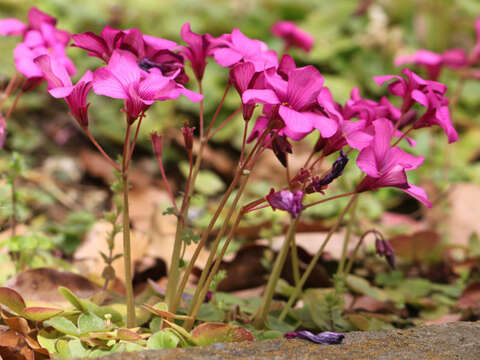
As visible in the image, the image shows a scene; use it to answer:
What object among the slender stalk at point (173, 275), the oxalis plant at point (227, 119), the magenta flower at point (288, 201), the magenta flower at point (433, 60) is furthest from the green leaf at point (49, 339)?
the magenta flower at point (433, 60)

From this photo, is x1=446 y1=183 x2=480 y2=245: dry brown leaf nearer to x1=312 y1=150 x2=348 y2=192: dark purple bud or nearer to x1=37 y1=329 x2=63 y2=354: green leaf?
x1=312 y1=150 x2=348 y2=192: dark purple bud

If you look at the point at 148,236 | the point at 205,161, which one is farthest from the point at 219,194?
the point at 148,236

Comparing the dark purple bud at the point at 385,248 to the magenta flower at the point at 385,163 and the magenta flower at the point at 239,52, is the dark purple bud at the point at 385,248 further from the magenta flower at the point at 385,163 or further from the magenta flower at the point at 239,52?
the magenta flower at the point at 239,52

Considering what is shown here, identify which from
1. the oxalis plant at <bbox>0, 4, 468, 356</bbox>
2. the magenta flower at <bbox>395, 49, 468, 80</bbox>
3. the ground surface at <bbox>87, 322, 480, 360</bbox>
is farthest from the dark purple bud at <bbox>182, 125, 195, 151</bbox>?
the magenta flower at <bbox>395, 49, 468, 80</bbox>

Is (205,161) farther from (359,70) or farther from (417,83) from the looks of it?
(417,83)

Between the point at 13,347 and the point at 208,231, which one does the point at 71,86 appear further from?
the point at 13,347

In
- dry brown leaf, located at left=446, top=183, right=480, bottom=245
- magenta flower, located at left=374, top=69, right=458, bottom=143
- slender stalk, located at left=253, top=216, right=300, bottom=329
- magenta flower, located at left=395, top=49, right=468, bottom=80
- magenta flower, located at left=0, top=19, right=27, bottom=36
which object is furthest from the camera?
dry brown leaf, located at left=446, top=183, right=480, bottom=245
